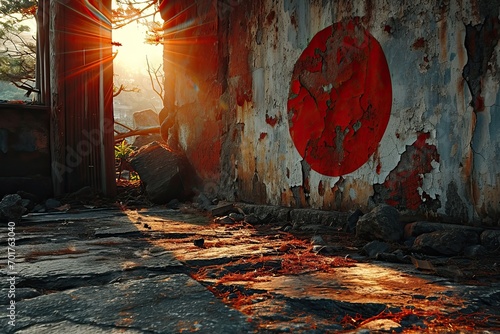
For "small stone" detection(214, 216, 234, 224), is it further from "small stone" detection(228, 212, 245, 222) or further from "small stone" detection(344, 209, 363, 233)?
"small stone" detection(344, 209, 363, 233)

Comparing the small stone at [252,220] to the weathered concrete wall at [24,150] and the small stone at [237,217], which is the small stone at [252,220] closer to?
the small stone at [237,217]

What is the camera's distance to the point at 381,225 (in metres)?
2.26

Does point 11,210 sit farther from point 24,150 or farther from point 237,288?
point 237,288

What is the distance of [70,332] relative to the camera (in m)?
1.01

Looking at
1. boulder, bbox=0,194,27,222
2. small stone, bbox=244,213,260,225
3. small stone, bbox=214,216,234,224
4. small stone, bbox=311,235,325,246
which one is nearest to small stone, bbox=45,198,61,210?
boulder, bbox=0,194,27,222

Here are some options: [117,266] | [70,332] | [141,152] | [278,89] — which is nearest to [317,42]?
[278,89]

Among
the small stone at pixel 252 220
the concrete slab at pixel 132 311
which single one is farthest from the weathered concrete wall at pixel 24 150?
the concrete slab at pixel 132 311

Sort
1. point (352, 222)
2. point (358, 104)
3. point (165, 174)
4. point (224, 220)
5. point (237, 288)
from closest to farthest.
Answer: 1. point (237, 288)
2. point (352, 222)
3. point (358, 104)
4. point (224, 220)
5. point (165, 174)

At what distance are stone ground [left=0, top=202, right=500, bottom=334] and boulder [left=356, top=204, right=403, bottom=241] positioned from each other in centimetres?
10

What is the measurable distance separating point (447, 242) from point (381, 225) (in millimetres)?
373

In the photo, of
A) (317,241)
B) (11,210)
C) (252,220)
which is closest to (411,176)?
(317,241)

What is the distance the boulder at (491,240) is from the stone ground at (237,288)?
115 millimetres

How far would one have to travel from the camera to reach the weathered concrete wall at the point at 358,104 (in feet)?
6.98

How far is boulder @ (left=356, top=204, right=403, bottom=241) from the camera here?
7.39 ft
